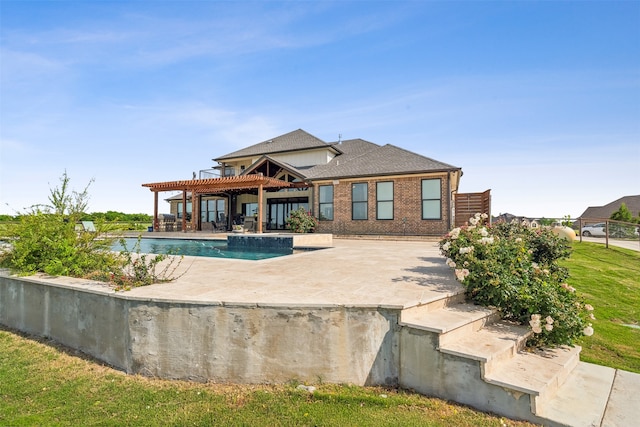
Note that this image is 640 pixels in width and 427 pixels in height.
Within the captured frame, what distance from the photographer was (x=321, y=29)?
1067cm

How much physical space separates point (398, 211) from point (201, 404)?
49.9 feet

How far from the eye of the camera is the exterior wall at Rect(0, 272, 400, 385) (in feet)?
9.82

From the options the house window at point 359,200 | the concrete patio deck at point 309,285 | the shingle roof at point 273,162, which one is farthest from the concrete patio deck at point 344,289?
the shingle roof at point 273,162

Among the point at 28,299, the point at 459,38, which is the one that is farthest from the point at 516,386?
the point at 459,38

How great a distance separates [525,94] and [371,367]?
13402 millimetres

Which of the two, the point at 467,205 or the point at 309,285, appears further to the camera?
the point at 467,205

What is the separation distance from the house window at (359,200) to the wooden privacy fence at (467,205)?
491 cm

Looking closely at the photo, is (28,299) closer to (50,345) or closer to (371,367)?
(50,345)

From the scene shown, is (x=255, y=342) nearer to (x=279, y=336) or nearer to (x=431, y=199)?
(x=279, y=336)

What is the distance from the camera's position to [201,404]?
269cm

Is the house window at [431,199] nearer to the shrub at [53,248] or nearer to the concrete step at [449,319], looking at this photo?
the concrete step at [449,319]

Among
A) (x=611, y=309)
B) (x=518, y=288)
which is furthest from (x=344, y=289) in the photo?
(x=611, y=309)

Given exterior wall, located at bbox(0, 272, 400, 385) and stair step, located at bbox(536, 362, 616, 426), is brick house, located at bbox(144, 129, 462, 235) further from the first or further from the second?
exterior wall, located at bbox(0, 272, 400, 385)

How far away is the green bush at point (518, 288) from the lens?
3309mm
